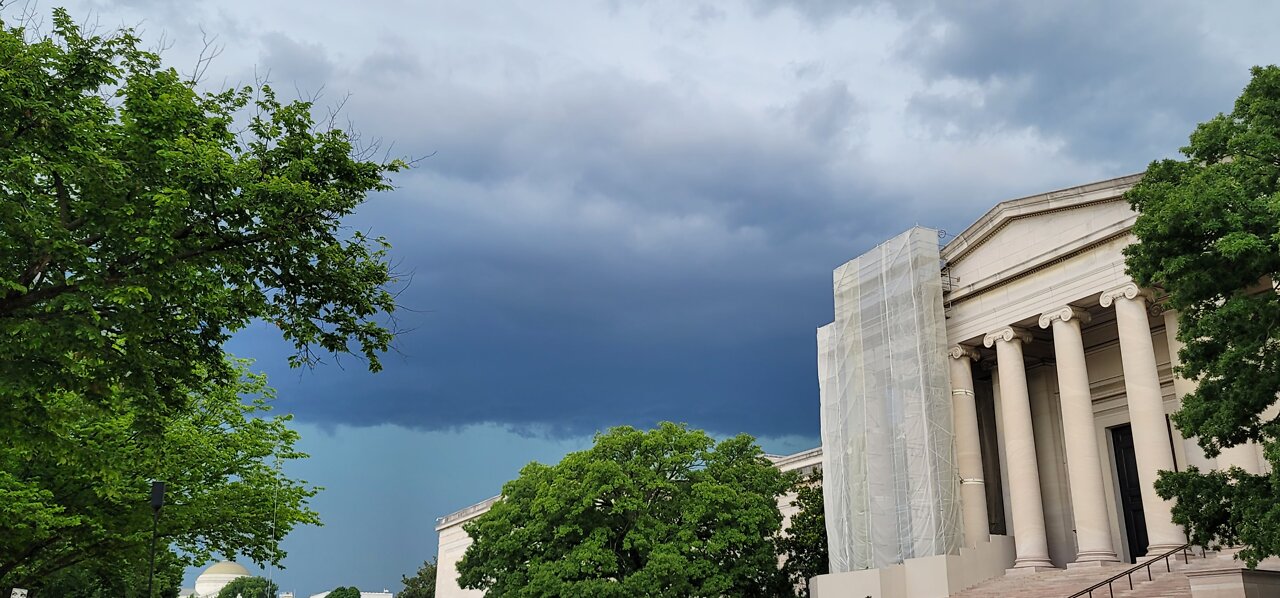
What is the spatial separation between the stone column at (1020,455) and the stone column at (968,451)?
1.00m

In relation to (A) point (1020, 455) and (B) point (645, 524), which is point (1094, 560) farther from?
(B) point (645, 524)

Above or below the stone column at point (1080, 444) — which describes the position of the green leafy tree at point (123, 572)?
below

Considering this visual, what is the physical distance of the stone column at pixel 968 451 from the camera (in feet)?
92.2

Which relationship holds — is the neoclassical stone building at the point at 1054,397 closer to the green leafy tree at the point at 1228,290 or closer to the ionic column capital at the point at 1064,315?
the ionic column capital at the point at 1064,315

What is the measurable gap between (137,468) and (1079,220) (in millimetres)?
25285

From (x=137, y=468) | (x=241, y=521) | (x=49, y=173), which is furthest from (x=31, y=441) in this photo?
(x=241, y=521)

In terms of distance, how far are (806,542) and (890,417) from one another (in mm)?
6781

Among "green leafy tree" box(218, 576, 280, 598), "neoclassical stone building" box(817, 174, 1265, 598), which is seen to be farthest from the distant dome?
"neoclassical stone building" box(817, 174, 1265, 598)

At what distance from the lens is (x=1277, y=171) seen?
48.1ft

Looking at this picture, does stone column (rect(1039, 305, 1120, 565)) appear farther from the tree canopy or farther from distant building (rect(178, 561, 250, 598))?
distant building (rect(178, 561, 250, 598))

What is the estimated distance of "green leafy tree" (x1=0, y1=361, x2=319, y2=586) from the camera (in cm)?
2017

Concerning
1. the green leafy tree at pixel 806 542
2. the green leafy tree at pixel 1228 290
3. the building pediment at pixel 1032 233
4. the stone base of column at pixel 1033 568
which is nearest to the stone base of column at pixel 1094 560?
the stone base of column at pixel 1033 568

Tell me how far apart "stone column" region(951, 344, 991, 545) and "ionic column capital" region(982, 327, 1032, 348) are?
1292 mm

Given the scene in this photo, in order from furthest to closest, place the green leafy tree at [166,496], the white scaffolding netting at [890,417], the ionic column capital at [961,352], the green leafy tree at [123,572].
Answer: 1. the ionic column capital at [961,352]
2. the white scaffolding netting at [890,417]
3. the green leafy tree at [123,572]
4. the green leafy tree at [166,496]
